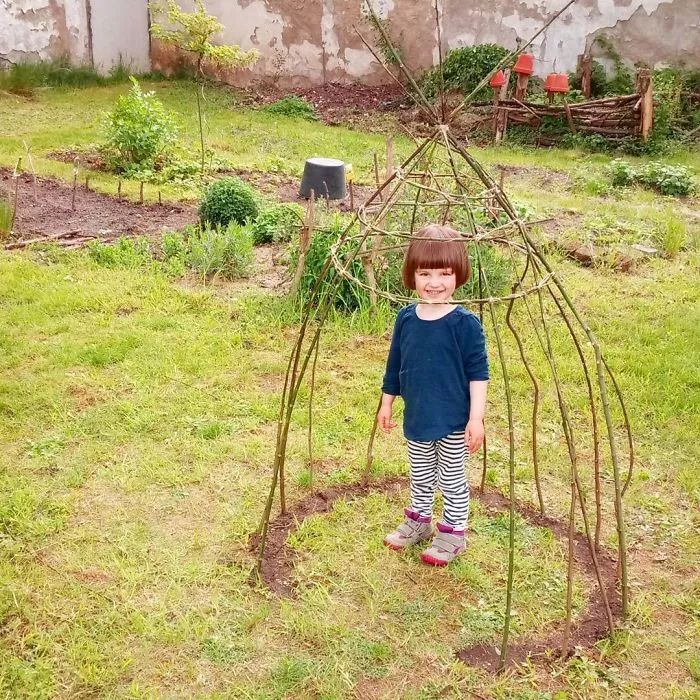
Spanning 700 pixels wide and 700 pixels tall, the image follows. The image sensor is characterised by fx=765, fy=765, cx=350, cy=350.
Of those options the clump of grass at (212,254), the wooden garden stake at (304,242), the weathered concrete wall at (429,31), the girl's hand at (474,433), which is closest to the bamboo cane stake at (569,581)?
the girl's hand at (474,433)

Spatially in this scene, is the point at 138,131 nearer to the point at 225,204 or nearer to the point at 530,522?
the point at 225,204

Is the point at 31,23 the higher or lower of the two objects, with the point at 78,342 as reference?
higher

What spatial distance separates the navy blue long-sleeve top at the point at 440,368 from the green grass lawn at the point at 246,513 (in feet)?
2.16

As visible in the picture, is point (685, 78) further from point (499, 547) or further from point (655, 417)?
point (499, 547)

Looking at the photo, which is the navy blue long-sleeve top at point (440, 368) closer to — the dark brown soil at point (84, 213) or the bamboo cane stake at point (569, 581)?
the bamboo cane stake at point (569, 581)

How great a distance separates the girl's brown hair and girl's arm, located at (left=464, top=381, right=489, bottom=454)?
40cm

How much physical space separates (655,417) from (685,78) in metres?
9.22

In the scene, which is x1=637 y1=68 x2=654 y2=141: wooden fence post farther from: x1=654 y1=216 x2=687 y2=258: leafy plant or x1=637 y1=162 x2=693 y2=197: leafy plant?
x1=654 y1=216 x2=687 y2=258: leafy plant

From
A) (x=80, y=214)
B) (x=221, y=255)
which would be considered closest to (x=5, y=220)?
(x=80, y=214)

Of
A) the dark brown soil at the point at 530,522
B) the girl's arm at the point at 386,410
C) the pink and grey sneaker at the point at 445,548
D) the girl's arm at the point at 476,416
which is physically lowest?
the dark brown soil at the point at 530,522

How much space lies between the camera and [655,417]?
4.29 m

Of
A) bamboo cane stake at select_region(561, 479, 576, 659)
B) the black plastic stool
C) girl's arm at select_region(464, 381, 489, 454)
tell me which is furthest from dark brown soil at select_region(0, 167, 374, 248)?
bamboo cane stake at select_region(561, 479, 576, 659)

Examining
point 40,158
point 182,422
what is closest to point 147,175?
point 40,158

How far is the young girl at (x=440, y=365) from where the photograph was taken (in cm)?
277
